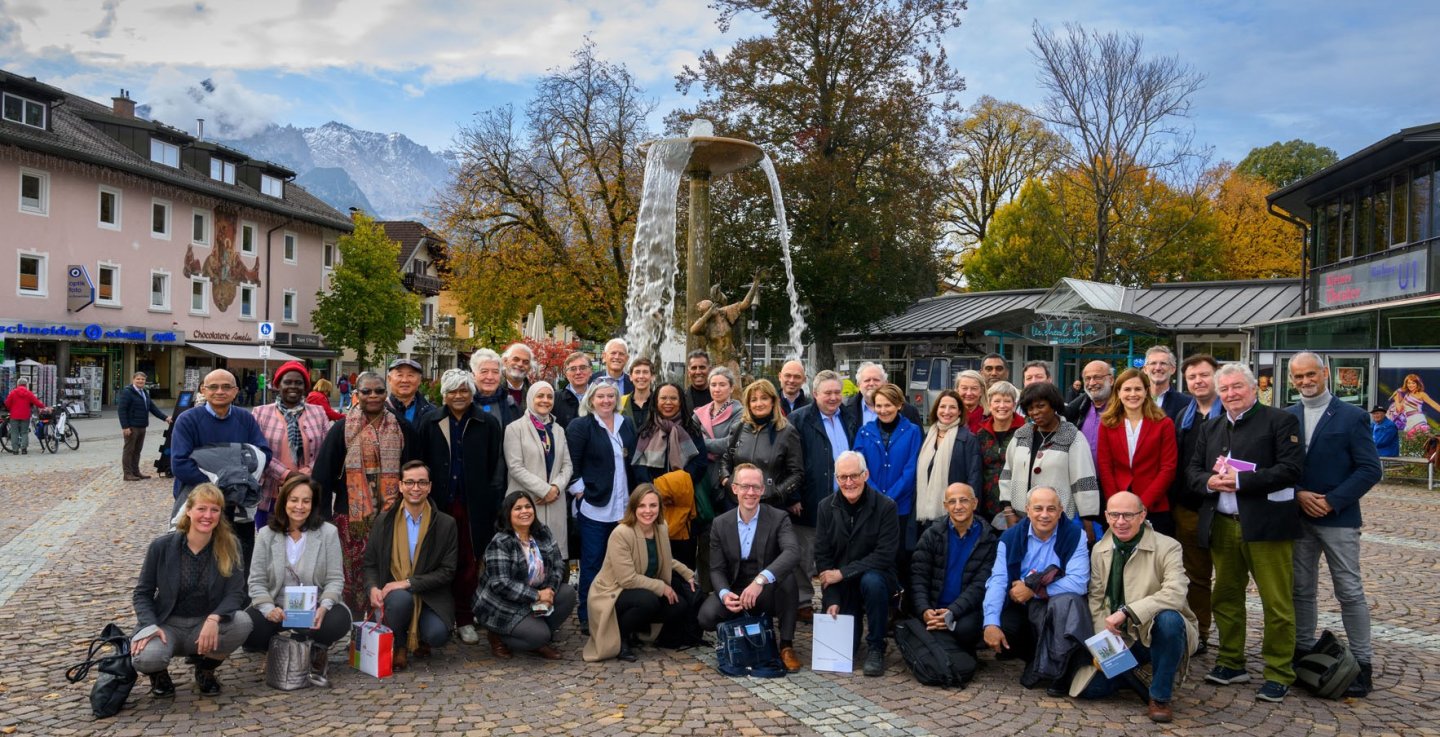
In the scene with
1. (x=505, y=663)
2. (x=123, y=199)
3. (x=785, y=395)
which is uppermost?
(x=123, y=199)

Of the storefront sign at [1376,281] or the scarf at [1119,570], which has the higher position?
the storefront sign at [1376,281]

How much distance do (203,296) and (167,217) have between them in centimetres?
353

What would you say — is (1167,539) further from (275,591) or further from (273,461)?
(273,461)

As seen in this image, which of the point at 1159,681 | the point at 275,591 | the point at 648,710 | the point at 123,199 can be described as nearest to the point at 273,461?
the point at 275,591

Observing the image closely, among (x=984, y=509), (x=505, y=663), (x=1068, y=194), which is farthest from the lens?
(x=1068, y=194)

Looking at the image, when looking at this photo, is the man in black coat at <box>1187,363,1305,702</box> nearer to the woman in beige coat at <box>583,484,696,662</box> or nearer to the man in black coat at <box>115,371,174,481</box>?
the woman in beige coat at <box>583,484,696,662</box>

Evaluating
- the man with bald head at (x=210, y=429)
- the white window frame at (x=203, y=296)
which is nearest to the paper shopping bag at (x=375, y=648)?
the man with bald head at (x=210, y=429)

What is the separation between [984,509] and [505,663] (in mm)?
3177

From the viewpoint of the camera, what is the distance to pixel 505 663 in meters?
5.95

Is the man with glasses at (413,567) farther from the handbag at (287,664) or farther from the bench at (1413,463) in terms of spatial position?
the bench at (1413,463)

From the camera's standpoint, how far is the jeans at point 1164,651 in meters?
5.09

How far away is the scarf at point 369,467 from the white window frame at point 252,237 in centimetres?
4008

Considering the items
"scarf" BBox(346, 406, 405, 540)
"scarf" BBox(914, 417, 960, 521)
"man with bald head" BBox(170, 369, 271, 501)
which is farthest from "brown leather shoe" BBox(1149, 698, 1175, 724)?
"man with bald head" BBox(170, 369, 271, 501)

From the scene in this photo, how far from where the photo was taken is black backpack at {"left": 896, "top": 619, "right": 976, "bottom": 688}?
5574 mm
